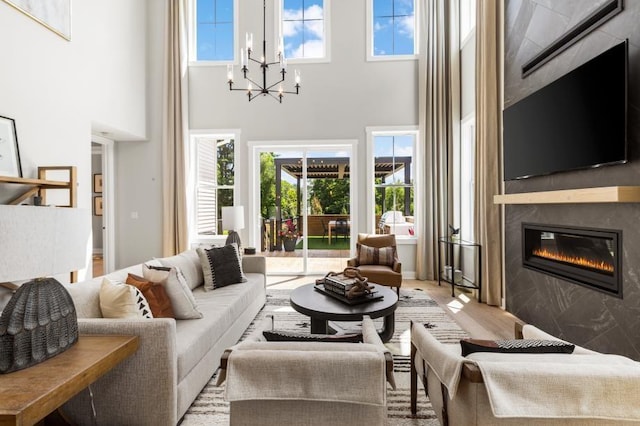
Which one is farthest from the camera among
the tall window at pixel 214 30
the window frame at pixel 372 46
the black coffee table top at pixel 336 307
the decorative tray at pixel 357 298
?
the tall window at pixel 214 30

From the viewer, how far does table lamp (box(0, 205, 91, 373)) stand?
0.89 m

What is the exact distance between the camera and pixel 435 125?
5.50 m

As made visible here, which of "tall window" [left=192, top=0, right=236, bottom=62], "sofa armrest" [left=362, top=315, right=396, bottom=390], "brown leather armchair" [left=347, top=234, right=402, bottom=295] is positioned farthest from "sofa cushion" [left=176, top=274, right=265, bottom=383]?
"tall window" [left=192, top=0, right=236, bottom=62]

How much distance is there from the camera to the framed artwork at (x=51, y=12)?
143 inches

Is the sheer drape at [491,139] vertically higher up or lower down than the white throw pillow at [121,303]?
higher up

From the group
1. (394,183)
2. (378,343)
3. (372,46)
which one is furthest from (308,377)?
(372,46)

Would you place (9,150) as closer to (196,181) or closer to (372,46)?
(196,181)

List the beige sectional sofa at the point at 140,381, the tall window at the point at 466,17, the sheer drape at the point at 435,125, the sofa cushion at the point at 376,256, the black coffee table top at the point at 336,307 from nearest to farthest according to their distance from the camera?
1. the beige sectional sofa at the point at 140,381
2. the black coffee table top at the point at 336,307
3. the sofa cushion at the point at 376,256
4. the tall window at the point at 466,17
5. the sheer drape at the point at 435,125

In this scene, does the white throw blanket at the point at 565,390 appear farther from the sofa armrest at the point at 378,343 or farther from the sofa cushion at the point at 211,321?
the sofa cushion at the point at 211,321

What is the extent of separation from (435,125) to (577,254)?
3.13 meters

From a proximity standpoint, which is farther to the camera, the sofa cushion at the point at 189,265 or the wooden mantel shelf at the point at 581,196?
the sofa cushion at the point at 189,265

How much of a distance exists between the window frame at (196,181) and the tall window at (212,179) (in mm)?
16

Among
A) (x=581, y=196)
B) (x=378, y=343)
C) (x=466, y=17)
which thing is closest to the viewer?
(x=378, y=343)

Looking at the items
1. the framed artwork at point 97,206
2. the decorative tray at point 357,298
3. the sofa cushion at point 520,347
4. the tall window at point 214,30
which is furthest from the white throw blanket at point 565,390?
the framed artwork at point 97,206
